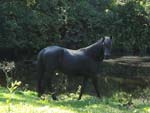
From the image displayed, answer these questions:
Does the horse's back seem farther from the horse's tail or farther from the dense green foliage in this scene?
the dense green foliage

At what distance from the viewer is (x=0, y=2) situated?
37.4 metres

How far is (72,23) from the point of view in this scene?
4581cm

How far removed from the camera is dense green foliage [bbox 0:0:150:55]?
3812 cm

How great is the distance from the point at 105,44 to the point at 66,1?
1172 inches

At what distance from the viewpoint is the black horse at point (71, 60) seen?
14750 mm

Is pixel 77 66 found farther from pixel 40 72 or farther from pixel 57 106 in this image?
pixel 57 106

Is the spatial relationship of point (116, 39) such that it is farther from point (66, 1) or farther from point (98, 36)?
point (66, 1)

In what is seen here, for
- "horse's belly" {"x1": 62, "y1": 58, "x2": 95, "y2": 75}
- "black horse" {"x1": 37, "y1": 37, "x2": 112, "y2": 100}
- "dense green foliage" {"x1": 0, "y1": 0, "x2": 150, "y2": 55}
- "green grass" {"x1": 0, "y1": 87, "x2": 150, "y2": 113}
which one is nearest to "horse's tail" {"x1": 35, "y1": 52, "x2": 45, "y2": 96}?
"black horse" {"x1": 37, "y1": 37, "x2": 112, "y2": 100}

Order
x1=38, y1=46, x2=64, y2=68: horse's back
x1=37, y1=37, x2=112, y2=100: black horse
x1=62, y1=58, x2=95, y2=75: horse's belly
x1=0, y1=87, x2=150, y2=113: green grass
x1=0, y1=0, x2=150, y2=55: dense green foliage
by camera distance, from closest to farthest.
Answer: x1=0, y1=87, x2=150, y2=113: green grass
x1=38, y1=46, x2=64, y2=68: horse's back
x1=37, y1=37, x2=112, y2=100: black horse
x1=62, y1=58, x2=95, y2=75: horse's belly
x1=0, y1=0, x2=150, y2=55: dense green foliage

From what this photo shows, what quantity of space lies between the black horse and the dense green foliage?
2185 centimetres

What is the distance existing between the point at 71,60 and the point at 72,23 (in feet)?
101

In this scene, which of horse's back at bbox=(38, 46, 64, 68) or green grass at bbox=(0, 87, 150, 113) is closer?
green grass at bbox=(0, 87, 150, 113)

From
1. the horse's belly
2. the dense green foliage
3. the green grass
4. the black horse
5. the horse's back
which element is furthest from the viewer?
the dense green foliage

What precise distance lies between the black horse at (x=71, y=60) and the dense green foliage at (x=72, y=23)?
21.8 metres
